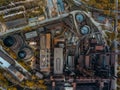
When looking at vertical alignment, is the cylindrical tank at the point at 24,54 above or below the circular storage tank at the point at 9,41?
below

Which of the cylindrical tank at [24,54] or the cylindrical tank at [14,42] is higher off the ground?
the cylindrical tank at [14,42]

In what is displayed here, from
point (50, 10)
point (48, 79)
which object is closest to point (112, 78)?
point (48, 79)

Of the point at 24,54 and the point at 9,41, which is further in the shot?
the point at 24,54

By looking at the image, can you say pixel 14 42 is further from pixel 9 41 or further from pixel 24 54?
pixel 24 54

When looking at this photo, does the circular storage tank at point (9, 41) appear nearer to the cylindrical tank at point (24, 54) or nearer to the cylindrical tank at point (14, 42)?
the cylindrical tank at point (14, 42)

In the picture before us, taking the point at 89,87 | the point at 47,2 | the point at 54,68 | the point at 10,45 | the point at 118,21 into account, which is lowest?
the point at 89,87

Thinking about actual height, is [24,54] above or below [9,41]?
below

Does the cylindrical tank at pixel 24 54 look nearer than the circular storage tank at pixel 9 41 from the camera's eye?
No

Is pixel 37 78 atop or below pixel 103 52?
below

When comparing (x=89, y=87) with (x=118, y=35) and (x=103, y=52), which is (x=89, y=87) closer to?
(x=103, y=52)

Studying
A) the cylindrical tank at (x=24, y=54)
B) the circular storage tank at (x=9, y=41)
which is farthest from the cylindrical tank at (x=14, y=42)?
the cylindrical tank at (x=24, y=54)

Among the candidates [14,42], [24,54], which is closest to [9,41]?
[14,42]
